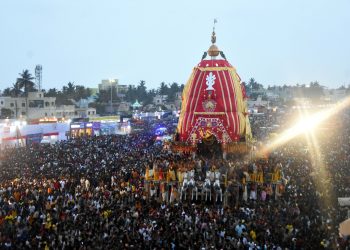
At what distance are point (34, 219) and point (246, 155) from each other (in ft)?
45.5

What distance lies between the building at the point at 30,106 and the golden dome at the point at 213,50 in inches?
1667

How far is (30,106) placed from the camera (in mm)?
66875

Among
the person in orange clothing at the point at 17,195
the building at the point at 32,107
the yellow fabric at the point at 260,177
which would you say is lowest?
the person in orange clothing at the point at 17,195

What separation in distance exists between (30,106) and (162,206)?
5273 centimetres

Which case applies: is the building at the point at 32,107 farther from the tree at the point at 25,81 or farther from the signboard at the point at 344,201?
the signboard at the point at 344,201

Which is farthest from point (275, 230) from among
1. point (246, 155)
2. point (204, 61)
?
point (204, 61)

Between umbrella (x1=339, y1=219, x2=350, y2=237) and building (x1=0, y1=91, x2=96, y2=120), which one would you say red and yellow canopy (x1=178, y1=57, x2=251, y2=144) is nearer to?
umbrella (x1=339, y1=219, x2=350, y2=237)

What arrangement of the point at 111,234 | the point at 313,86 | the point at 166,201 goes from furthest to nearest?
the point at 313,86
the point at 166,201
the point at 111,234

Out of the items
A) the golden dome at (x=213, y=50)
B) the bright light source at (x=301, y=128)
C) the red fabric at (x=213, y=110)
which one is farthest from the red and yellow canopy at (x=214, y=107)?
the bright light source at (x=301, y=128)

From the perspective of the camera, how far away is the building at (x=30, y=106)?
215 feet

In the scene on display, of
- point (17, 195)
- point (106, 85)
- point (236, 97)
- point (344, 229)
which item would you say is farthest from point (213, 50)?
point (106, 85)

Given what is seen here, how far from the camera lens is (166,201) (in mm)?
20719

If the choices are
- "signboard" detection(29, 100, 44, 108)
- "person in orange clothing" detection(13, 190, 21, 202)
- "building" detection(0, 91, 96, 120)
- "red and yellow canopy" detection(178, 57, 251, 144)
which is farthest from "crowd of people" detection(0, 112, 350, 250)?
"signboard" detection(29, 100, 44, 108)

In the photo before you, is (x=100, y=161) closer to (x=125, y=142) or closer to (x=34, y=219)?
(x=125, y=142)
